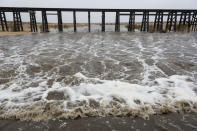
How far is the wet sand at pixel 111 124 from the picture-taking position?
9.21 ft

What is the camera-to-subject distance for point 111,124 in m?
2.94

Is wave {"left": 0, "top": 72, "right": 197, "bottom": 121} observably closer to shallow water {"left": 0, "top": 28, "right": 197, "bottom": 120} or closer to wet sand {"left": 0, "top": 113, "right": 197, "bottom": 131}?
shallow water {"left": 0, "top": 28, "right": 197, "bottom": 120}

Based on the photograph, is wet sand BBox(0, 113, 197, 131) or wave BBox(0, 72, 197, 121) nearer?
wet sand BBox(0, 113, 197, 131)

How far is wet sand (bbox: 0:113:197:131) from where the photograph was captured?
2.81 m

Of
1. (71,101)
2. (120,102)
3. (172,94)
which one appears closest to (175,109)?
(172,94)

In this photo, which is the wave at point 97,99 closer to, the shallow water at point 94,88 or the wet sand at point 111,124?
the shallow water at point 94,88

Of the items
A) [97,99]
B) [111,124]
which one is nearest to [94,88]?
[97,99]

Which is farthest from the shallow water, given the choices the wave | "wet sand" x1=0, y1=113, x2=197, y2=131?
"wet sand" x1=0, y1=113, x2=197, y2=131

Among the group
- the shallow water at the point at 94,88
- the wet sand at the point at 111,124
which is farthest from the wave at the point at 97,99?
the wet sand at the point at 111,124

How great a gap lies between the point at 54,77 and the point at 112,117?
280cm

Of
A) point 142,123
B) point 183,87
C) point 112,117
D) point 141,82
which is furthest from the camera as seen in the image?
point 141,82

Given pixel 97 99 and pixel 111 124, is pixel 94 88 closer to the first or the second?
pixel 97 99

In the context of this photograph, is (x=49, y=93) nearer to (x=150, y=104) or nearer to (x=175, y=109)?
(x=150, y=104)

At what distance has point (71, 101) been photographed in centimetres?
375
